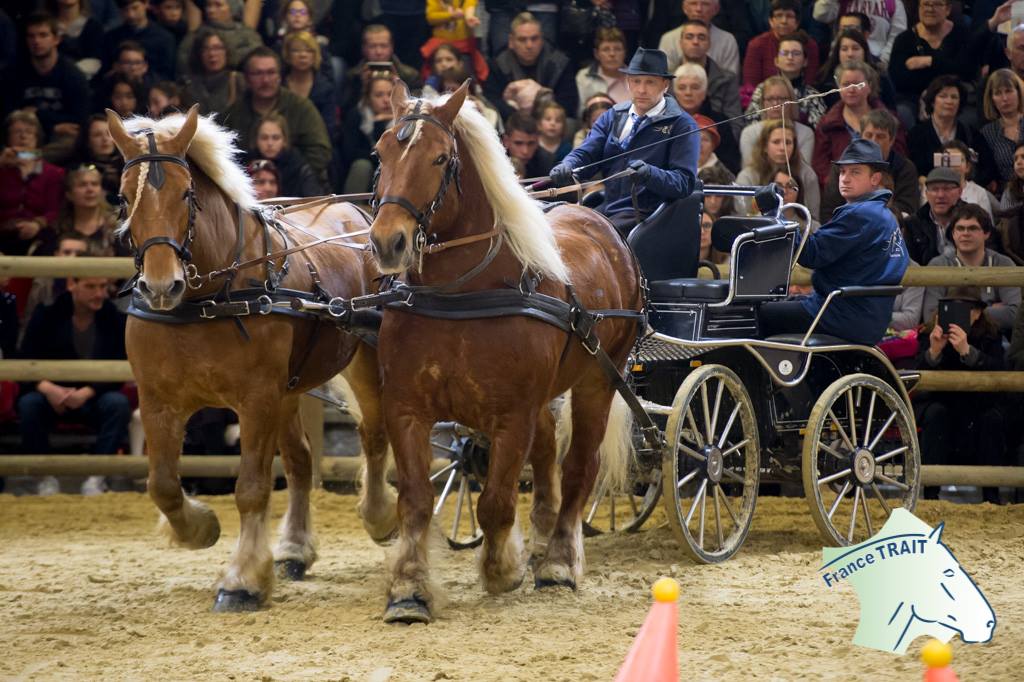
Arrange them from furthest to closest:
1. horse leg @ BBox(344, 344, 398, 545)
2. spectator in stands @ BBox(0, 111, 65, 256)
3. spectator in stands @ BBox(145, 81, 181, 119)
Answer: spectator in stands @ BBox(145, 81, 181, 119)
spectator in stands @ BBox(0, 111, 65, 256)
horse leg @ BBox(344, 344, 398, 545)

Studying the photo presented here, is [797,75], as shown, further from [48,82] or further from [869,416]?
[48,82]

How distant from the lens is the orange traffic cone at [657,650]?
2900mm

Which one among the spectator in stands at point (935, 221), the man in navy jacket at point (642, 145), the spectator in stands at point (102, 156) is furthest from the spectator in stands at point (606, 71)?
the spectator in stands at point (102, 156)

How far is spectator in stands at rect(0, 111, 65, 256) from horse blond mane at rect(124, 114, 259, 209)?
3869 mm

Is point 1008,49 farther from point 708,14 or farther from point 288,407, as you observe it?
point 288,407

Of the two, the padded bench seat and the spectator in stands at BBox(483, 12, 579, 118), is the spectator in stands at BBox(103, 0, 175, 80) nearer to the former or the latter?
the spectator in stands at BBox(483, 12, 579, 118)

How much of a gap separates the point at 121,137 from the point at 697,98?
5072mm

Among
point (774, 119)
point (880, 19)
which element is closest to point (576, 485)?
point (774, 119)

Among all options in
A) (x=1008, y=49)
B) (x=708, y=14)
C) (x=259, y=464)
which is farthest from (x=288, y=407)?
(x=1008, y=49)

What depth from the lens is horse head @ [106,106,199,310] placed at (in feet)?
15.7

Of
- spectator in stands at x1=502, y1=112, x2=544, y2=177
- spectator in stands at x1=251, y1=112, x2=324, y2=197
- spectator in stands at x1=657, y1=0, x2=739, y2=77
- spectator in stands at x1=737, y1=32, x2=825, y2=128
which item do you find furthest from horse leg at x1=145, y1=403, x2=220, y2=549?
spectator in stands at x1=657, y1=0, x2=739, y2=77

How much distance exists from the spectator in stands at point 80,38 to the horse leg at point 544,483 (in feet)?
17.5

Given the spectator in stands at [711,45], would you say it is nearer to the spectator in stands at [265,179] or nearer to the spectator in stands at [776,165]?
the spectator in stands at [776,165]

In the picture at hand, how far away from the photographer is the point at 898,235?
6.77 meters
